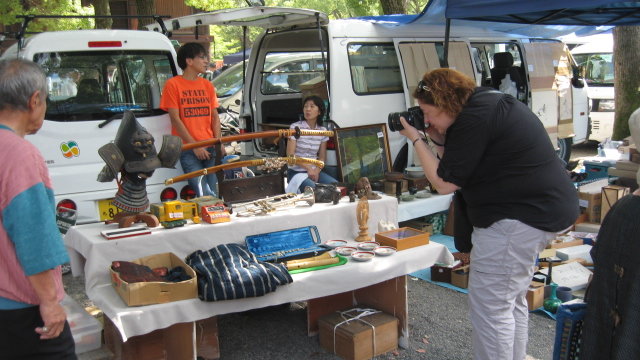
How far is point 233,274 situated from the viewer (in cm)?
299

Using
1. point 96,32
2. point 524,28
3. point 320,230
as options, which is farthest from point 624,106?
point 96,32

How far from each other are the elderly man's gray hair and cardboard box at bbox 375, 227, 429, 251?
2324mm

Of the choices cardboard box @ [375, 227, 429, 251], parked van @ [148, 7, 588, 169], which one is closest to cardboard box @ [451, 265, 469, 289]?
cardboard box @ [375, 227, 429, 251]

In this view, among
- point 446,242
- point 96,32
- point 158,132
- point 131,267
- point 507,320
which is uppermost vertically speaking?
point 96,32

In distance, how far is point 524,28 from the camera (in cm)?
788

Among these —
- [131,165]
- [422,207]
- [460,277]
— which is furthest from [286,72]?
[131,165]

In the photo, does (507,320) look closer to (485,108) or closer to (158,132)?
(485,108)

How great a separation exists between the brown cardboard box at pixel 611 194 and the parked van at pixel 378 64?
2.04m

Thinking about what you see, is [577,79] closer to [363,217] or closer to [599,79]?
[599,79]

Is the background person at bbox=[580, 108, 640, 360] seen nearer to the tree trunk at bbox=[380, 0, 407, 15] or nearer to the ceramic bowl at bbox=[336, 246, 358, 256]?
the ceramic bowl at bbox=[336, 246, 358, 256]

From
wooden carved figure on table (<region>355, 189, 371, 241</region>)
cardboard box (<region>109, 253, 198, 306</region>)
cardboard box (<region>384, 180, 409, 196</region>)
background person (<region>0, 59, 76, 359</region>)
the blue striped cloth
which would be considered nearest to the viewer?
background person (<region>0, 59, 76, 359</region>)

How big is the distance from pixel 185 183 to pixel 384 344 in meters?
2.15

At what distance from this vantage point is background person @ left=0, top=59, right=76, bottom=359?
6.05ft

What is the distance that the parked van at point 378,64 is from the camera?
18.4ft
